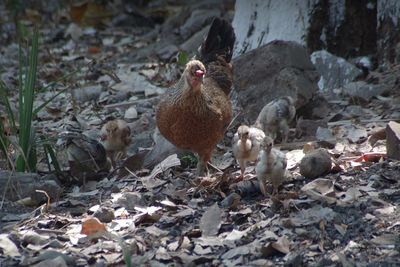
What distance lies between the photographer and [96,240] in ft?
14.7

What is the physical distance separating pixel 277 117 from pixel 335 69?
151cm

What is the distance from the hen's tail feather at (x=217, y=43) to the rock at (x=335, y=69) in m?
1.10

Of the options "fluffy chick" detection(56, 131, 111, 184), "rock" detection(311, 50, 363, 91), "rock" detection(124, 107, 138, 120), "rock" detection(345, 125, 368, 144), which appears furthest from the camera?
"rock" detection(124, 107, 138, 120)

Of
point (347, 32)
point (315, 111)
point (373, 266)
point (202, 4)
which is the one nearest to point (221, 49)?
point (315, 111)

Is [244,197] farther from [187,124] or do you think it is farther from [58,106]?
[58,106]

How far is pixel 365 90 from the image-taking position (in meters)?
7.13

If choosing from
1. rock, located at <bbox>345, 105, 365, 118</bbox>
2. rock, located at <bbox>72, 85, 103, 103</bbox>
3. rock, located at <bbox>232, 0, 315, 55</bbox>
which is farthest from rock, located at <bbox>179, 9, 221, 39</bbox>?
rock, located at <bbox>345, 105, 365, 118</bbox>

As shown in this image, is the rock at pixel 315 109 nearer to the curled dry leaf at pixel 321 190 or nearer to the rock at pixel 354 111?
the rock at pixel 354 111

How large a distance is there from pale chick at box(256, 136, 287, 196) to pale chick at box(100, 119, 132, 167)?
5.79ft

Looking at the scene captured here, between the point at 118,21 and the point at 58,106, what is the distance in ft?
13.2

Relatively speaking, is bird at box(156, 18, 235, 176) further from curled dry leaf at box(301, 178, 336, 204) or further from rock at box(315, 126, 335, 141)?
curled dry leaf at box(301, 178, 336, 204)

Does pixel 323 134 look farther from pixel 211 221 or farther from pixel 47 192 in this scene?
pixel 47 192

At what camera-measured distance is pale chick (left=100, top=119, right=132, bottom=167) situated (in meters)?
6.39

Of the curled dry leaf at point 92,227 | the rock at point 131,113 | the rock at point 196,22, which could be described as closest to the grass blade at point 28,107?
the curled dry leaf at point 92,227
